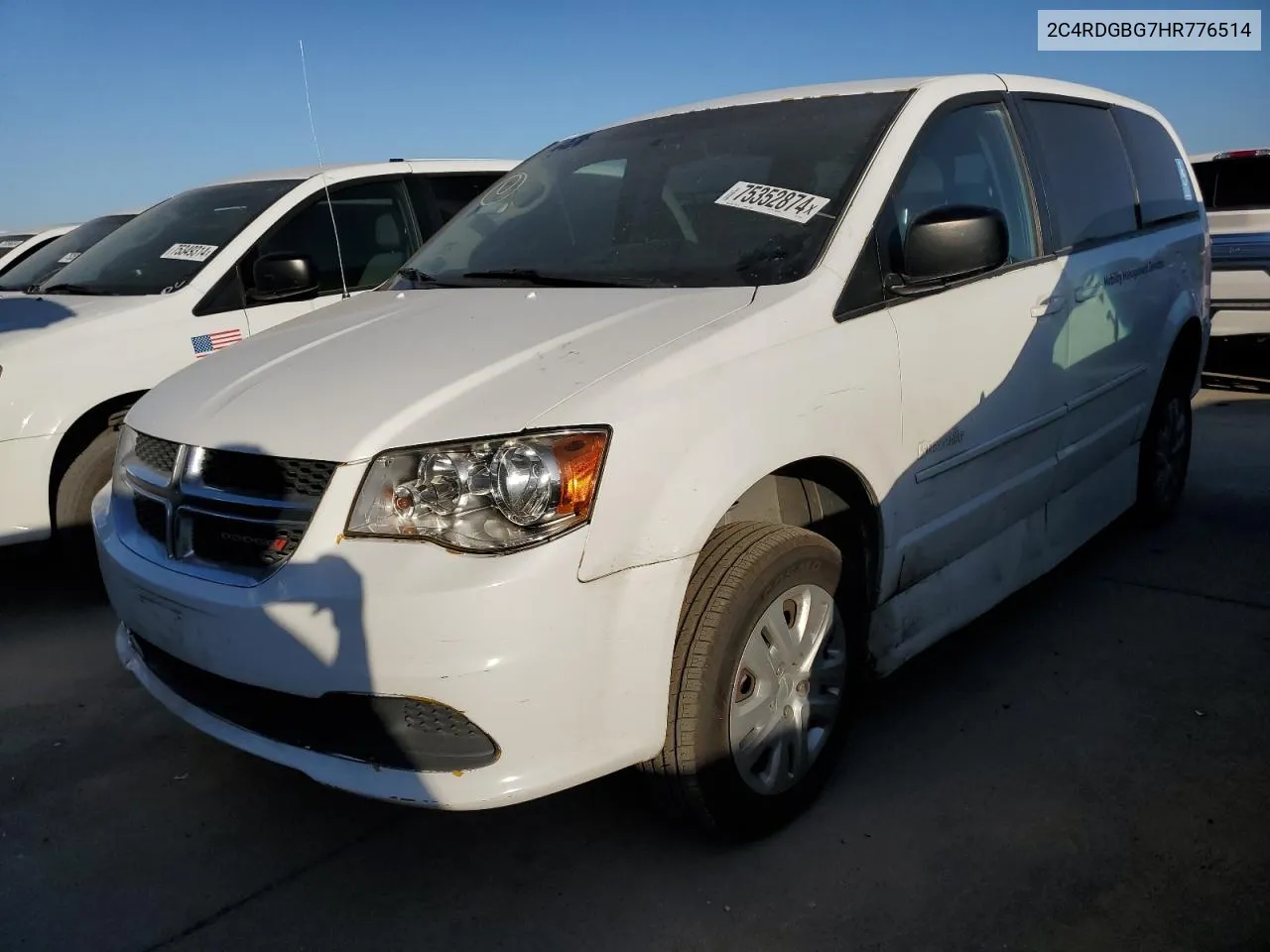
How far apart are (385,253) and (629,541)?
377 cm

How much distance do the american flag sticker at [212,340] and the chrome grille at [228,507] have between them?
2.04 meters

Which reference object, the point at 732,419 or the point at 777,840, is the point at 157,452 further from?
the point at 777,840

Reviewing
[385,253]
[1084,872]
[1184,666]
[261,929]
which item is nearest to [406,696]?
[261,929]

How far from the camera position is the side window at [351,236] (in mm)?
4961

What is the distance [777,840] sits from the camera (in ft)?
8.36

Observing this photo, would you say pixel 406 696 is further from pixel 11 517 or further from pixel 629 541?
pixel 11 517

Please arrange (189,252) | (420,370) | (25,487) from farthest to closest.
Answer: (189,252) < (25,487) < (420,370)

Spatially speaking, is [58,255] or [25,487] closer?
[25,487]

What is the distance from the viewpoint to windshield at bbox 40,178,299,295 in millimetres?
4688

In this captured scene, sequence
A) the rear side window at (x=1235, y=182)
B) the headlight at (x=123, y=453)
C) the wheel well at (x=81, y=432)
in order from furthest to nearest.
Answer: the rear side window at (x=1235, y=182)
the wheel well at (x=81, y=432)
the headlight at (x=123, y=453)

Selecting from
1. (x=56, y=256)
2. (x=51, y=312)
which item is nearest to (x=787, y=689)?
(x=51, y=312)

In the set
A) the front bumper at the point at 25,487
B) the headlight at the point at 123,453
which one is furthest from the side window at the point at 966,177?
the front bumper at the point at 25,487

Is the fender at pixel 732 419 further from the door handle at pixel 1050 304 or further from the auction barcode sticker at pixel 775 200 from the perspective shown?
the door handle at pixel 1050 304

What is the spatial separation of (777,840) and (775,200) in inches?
66.1
